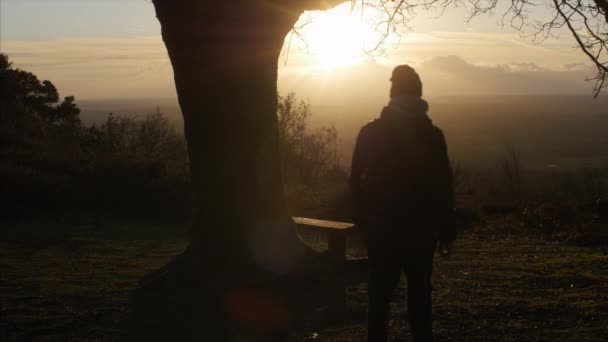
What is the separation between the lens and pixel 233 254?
7.24m

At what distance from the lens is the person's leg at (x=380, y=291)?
441 cm

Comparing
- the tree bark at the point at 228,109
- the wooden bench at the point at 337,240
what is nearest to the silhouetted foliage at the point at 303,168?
the wooden bench at the point at 337,240

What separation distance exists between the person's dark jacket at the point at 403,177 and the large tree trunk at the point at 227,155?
109 inches

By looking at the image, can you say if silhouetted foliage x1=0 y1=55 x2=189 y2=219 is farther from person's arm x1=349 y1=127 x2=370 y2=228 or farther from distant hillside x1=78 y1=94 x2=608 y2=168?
distant hillside x1=78 y1=94 x2=608 y2=168

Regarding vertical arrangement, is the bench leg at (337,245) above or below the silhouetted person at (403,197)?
below

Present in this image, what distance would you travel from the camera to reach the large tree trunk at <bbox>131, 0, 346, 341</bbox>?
6.92 metres

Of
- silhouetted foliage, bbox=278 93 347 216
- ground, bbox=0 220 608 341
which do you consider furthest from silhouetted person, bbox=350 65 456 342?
silhouetted foliage, bbox=278 93 347 216

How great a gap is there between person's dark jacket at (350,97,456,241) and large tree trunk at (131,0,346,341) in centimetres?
277

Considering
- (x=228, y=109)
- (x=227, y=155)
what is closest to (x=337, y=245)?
(x=227, y=155)

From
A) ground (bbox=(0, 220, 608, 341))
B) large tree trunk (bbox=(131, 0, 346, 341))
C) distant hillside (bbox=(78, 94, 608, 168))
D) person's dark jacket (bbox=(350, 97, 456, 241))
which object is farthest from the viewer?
distant hillside (bbox=(78, 94, 608, 168))

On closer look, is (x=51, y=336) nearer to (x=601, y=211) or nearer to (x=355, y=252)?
(x=355, y=252)

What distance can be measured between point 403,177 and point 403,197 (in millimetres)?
134

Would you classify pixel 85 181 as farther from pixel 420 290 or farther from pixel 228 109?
pixel 420 290

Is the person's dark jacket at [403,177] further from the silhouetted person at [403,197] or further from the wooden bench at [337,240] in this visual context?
the wooden bench at [337,240]
